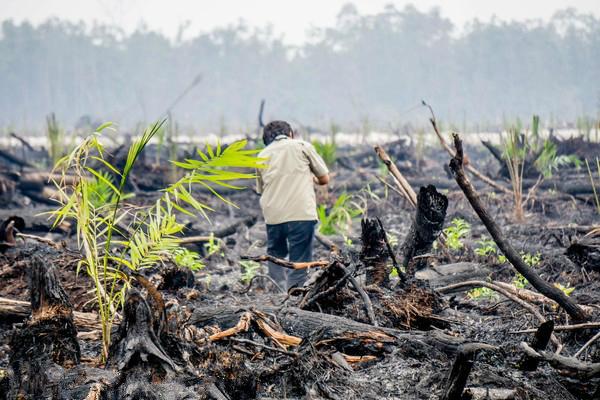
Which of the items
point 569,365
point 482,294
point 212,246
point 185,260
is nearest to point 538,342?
point 569,365

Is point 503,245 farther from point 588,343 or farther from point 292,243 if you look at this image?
point 292,243

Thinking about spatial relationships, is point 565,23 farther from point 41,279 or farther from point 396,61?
point 41,279

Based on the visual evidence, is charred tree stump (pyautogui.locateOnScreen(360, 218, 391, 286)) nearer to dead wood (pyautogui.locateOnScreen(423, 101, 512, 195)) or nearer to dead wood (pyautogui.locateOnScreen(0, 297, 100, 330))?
dead wood (pyautogui.locateOnScreen(423, 101, 512, 195))

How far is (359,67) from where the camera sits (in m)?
66.2

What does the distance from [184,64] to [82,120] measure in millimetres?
40457

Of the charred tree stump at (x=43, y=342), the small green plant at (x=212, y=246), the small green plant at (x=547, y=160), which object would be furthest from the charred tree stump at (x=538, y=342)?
the small green plant at (x=547, y=160)

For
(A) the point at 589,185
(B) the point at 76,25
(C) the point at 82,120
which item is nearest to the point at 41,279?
(A) the point at 589,185

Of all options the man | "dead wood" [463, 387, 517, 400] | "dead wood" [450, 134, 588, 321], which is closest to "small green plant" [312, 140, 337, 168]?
the man

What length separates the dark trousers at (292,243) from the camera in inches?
208

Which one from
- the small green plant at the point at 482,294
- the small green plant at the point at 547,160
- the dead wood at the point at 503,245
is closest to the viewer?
the dead wood at the point at 503,245

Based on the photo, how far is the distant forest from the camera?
61.8 meters

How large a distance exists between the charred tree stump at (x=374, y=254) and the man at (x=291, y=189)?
47.2 inches

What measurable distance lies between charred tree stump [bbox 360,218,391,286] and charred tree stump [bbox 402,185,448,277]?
199 mm

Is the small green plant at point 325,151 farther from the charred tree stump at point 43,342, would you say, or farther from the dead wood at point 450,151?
the charred tree stump at point 43,342
